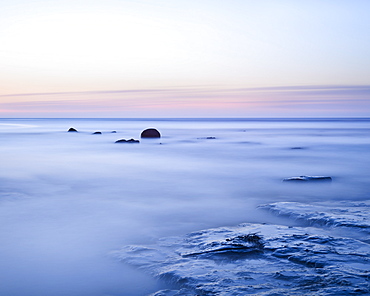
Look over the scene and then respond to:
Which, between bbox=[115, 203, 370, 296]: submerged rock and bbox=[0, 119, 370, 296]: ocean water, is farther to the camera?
bbox=[0, 119, 370, 296]: ocean water

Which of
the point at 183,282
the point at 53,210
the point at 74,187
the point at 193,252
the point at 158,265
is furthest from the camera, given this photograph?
the point at 74,187

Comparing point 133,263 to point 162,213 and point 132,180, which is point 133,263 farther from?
point 132,180

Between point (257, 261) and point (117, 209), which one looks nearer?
point (257, 261)

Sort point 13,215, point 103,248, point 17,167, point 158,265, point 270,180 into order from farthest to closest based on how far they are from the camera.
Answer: point 17,167
point 270,180
point 13,215
point 103,248
point 158,265

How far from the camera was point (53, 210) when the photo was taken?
21.4 ft

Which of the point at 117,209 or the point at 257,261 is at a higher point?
the point at 257,261

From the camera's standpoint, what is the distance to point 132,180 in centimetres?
1014

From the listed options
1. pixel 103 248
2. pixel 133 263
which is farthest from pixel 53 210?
pixel 133 263

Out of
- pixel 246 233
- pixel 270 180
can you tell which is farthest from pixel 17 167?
pixel 246 233

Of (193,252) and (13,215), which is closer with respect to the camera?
(193,252)

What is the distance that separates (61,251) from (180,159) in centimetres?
1147

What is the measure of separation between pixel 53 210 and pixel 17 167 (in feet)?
24.9

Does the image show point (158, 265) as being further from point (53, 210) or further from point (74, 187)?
point (74, 187)

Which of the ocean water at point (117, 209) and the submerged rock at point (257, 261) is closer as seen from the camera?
the submerged rock at point (257, 261)
